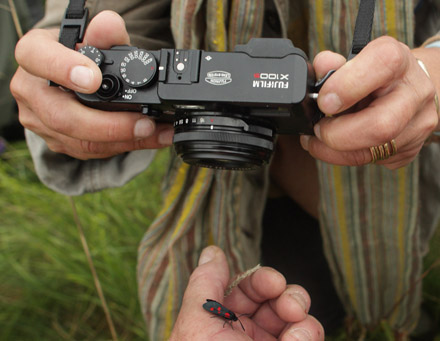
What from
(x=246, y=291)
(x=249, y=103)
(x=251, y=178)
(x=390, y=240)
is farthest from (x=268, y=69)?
(x=390, y=240)

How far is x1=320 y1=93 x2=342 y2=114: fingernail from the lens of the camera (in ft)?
2.09

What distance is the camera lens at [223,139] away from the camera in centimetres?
71

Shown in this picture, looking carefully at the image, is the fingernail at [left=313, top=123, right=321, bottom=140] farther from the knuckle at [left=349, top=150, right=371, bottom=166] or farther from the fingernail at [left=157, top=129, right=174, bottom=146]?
the fingernail at [left=157, top=129, right=174, bottom=146]

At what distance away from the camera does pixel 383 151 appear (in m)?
0.73

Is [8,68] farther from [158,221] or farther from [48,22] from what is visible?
[158,221]

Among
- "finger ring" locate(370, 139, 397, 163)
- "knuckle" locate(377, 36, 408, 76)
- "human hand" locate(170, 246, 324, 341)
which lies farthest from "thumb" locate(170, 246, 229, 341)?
"knuckle" locate(377, 36, 408, 76)

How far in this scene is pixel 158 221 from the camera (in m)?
1.08

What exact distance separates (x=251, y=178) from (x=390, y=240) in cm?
36

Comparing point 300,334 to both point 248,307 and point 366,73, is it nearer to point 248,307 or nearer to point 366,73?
point 248,307

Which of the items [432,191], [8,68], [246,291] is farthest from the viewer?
[8,68]

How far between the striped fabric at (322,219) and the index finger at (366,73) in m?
0.30

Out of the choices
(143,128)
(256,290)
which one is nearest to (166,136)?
(143,128)

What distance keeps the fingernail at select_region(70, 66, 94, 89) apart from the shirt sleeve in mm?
309

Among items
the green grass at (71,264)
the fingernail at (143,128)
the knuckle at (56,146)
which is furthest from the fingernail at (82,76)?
the green grass at (71,264)
